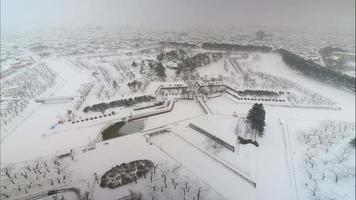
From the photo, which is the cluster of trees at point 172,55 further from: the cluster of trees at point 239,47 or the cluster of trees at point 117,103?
the cluster of trees at point 117,103

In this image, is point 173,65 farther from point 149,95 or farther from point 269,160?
point 269,160

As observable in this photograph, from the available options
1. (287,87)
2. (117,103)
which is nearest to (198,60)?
(287,87)

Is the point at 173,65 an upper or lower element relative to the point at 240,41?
lower

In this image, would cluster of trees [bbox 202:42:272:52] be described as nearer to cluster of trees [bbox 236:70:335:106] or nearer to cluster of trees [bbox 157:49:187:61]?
cluster of trees [bbox 157:49:187:61]

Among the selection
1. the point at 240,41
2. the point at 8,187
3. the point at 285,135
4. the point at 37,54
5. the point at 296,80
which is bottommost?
the point at 8,187

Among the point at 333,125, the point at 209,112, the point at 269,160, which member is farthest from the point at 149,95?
the point at 333,125

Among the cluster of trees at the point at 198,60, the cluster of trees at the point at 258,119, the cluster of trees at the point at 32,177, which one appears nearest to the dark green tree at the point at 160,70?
the cluster of trees at the point at 198,60

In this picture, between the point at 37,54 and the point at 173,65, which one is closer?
the point at 37,54
